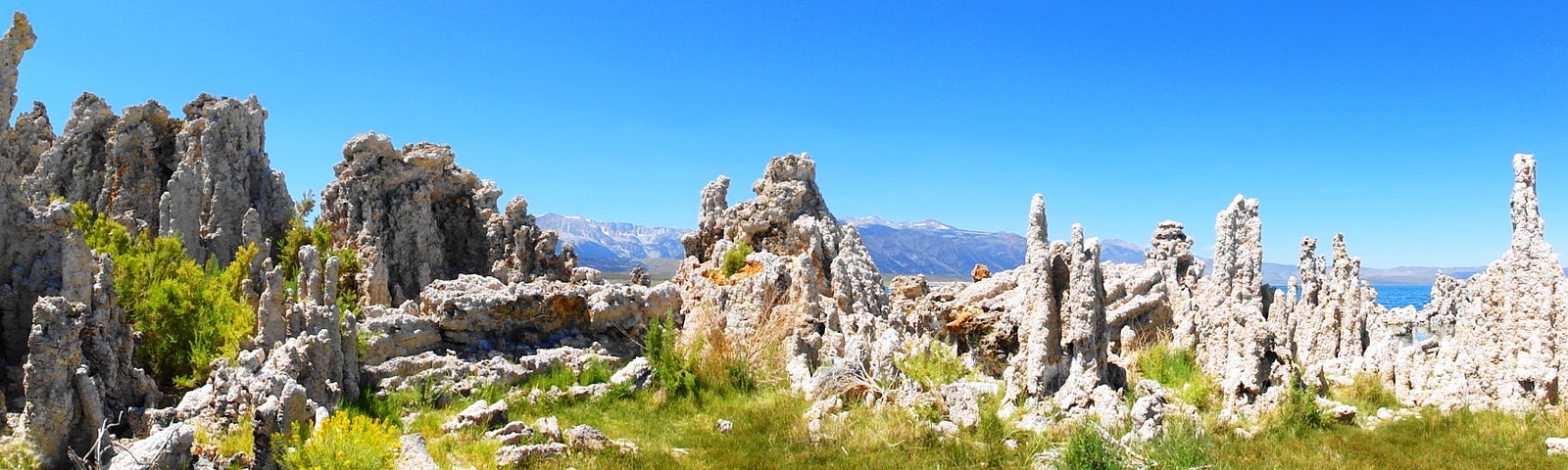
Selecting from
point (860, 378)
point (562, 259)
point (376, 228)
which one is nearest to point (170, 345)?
point (860, 378)

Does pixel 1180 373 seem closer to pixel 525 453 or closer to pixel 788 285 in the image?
pixel 788 285

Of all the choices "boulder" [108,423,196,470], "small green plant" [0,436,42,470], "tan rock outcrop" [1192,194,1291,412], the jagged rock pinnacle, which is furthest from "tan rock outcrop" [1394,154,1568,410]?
the jagged rock pinnacle

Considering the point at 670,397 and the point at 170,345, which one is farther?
the point at 670,397

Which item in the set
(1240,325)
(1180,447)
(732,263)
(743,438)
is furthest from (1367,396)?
(732,263)

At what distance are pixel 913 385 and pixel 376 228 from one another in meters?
13.0

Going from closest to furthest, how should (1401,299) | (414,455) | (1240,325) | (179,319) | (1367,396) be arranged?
(414,455), (179,319), (1240,325), (1367,396), (1401,299)

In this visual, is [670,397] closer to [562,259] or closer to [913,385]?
[913,385]

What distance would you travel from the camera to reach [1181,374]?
42.9ft

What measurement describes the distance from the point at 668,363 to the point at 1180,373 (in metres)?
7.71

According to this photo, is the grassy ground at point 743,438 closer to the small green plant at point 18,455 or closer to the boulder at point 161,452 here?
the boulder at point 161,452

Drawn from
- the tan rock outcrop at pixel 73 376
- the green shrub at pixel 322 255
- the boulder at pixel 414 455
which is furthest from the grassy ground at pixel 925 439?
the green shrub at pixel 322 255

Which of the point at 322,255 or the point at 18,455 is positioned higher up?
the point at 322,255

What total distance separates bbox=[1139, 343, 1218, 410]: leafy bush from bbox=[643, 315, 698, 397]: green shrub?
263 inches

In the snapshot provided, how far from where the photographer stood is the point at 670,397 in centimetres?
1186
